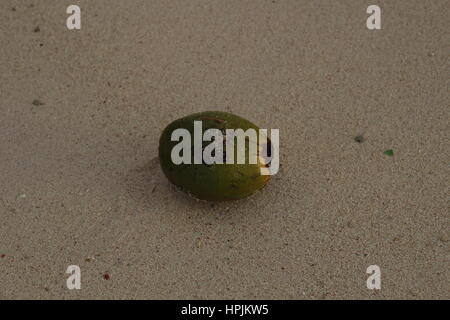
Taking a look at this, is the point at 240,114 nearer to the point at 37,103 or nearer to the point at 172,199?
the point at 172,199

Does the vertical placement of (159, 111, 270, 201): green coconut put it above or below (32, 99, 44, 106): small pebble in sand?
below

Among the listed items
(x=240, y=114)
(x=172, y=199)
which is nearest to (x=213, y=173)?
(x=172, y=199)

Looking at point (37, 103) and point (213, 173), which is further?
point (37, 103)

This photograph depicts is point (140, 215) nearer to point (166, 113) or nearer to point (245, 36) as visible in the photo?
point (166, 113)

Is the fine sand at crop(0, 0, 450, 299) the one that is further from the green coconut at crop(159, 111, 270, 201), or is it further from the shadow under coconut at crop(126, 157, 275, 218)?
the green coconut at crop(159, 111, 270, 201)

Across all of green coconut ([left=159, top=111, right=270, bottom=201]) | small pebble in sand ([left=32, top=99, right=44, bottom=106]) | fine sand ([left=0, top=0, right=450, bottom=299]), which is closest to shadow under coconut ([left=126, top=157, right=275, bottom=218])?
fine sand ([left=0, top=0, right=450, bottom=299])

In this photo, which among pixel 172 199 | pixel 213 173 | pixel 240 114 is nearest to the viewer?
pixel 213 173

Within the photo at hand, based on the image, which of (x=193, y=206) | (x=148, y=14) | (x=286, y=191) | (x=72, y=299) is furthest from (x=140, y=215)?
(x=148, y=14)
